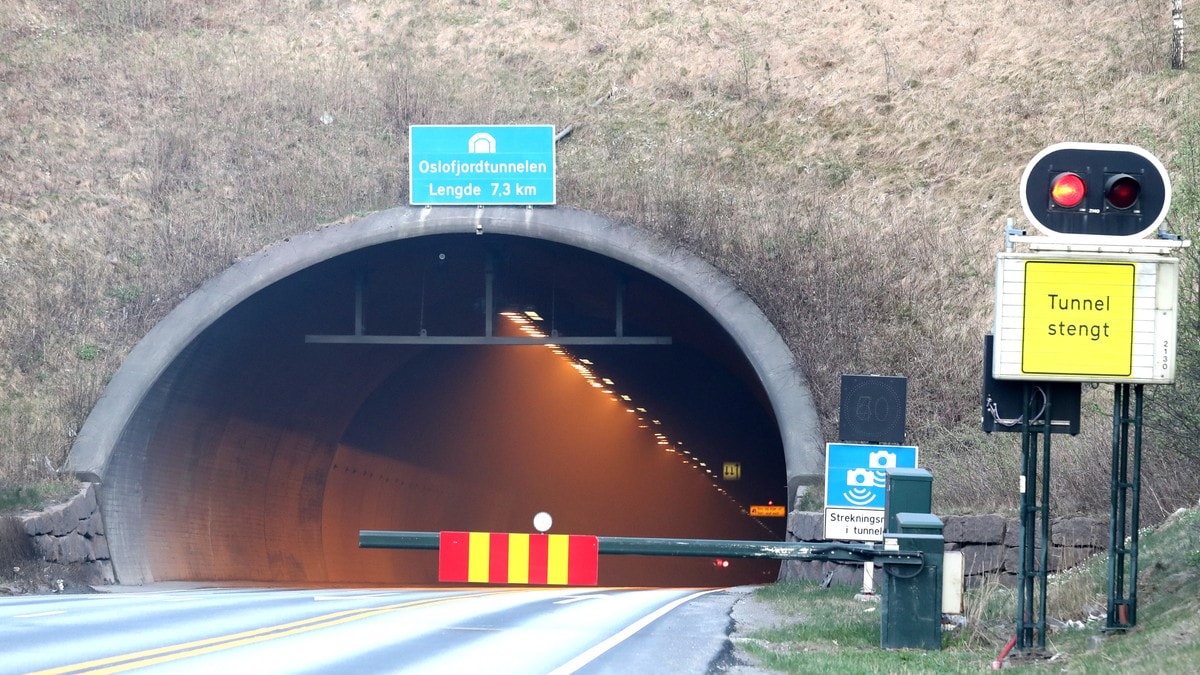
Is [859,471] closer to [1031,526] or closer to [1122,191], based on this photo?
[1031,526]

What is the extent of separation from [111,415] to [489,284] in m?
7.02

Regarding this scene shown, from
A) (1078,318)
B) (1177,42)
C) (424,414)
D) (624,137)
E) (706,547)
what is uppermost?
(1177,42)

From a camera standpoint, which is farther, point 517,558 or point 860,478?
point 860,478

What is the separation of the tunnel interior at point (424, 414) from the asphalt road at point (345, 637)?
29.4ft

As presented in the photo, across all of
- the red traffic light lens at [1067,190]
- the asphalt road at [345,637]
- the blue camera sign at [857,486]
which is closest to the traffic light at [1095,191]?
the red traffic light lens at [1067,190]

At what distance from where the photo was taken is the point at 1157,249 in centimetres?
988

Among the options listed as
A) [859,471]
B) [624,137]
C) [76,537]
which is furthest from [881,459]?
[624,137]

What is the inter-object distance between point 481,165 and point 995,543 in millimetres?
11369

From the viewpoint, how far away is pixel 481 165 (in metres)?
24.6

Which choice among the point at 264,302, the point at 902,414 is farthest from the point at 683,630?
the point at 264,302

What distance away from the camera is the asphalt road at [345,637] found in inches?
348

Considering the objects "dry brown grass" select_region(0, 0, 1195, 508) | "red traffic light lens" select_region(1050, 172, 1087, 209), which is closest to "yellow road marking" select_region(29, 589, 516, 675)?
"red traffic light lens" select_region(1050, 172, 1087, 209)

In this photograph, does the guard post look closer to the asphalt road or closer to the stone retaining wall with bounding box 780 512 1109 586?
the asphalt road

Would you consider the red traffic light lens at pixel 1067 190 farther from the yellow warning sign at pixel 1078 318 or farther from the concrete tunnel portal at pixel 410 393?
the concrete tunnel portal at pixel 410 393
